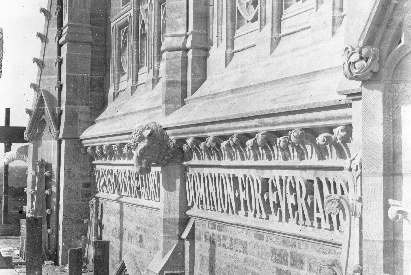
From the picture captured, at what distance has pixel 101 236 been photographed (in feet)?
47.2

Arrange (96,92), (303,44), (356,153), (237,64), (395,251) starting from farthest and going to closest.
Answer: (96,92) < (237,64) < (303,44) < (356,153) < (395,251)

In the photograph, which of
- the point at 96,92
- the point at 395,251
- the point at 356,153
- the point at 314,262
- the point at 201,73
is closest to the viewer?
the point at 395,251

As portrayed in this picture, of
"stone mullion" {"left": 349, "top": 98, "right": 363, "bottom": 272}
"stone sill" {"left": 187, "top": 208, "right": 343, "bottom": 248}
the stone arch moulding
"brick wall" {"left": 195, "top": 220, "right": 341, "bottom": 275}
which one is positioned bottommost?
"brick wall" {"left": 195, "top": 220, "right": 341, "bottom": 275}

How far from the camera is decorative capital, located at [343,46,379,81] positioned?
15.5 feet

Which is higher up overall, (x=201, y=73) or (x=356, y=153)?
(x=201, y=73)

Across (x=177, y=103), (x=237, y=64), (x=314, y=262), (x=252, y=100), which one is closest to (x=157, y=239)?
(x=177, y=103)

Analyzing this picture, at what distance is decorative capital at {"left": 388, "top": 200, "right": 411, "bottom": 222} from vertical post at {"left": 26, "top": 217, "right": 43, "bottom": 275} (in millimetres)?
8868

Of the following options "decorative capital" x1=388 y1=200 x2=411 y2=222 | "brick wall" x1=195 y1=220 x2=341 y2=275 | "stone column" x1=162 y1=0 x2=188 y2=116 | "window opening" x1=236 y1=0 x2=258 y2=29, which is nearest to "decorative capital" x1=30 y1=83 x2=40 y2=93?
"stone column" x1=162 y1=0 x2=188 y2=116

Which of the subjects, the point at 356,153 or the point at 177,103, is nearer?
the point at 356,153

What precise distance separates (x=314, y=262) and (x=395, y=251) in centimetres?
201

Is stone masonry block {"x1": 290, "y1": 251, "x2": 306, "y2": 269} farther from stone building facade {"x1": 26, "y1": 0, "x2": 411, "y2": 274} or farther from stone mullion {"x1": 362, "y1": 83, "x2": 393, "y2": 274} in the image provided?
stone mullion {"x1": 362, "y1": 83, "x2": 393, "y2": 274}

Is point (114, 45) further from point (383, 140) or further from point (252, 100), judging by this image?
point (383, 140)

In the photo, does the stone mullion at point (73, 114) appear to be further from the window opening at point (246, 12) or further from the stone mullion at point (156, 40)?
the window opening at point (246, 12)

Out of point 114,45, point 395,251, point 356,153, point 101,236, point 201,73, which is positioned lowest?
point 101,236
